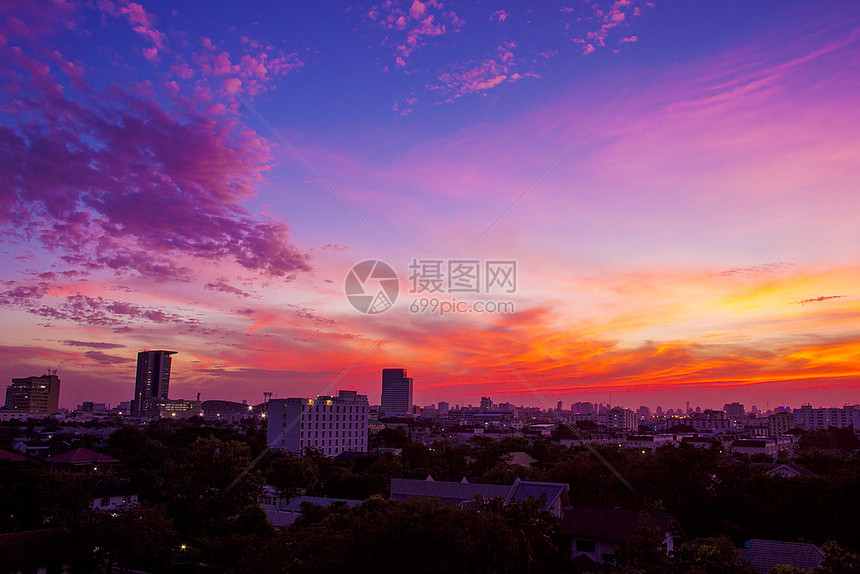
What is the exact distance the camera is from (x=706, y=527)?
37.0 metres

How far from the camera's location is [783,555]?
78.8ft

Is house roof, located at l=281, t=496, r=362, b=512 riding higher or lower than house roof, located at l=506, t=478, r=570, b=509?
lower

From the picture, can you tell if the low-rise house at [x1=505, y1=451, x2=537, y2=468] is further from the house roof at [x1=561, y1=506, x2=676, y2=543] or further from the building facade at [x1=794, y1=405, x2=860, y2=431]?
the building facade at [x1=794, y1=405, x2=860, y2=431]

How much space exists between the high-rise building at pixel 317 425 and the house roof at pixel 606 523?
193 feet

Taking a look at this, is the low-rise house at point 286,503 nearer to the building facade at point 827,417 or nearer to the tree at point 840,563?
the tree at point 840,563

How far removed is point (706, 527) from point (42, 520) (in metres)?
40.2

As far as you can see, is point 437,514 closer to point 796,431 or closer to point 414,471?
point 414,471

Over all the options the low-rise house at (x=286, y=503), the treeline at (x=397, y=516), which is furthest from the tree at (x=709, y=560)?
the low-rise house at (x=286, y=503)

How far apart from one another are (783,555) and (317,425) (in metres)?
75.7

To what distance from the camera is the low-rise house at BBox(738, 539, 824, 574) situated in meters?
23.1

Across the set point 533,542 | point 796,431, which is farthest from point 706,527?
point 796,431

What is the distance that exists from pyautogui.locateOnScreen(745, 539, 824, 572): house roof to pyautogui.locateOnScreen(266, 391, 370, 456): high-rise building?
6648cm

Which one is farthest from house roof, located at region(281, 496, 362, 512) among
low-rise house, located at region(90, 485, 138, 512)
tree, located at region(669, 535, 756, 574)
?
tree, located at region(669, 535, 756, 574)

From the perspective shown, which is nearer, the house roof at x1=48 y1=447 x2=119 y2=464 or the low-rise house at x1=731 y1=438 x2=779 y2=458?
the house roof at x1=48 y1=447 x2=119 y2=464
